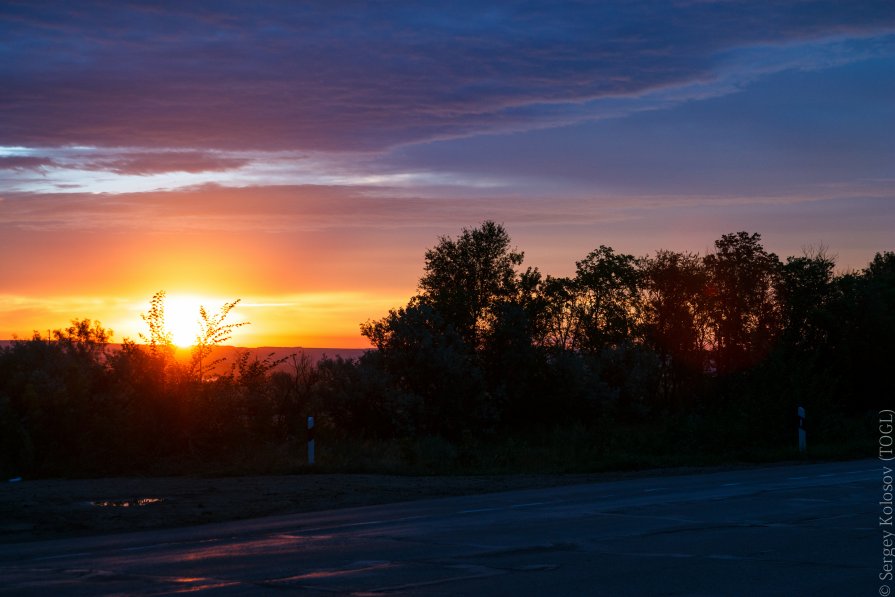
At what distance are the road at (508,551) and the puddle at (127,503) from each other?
2932 mm

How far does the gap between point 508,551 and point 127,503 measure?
27.2ft

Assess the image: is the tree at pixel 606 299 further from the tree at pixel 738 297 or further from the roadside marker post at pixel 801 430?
the roadside marker post at pixel 801 430

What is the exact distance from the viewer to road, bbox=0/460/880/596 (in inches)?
372

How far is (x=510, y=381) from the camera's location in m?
47.0

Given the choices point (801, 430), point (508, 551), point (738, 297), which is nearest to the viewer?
point (508, 551)

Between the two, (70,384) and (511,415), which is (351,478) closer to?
(70,384)

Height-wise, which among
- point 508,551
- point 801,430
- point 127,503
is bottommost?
point 508,551

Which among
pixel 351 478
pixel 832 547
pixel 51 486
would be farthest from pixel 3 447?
pixel 832 547

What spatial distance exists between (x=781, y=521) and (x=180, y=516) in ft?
28.5

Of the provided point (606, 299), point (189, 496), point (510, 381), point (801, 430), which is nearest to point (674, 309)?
point (606, 299)

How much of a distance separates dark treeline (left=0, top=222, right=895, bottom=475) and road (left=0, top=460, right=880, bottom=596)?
806cm

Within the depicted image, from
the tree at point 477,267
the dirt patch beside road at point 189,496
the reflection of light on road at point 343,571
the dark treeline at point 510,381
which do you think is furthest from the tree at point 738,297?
the reflection of light on road at point 343,571

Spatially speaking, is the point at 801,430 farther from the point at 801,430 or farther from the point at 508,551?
the point at 508,551

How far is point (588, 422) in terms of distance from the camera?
48156 mm
